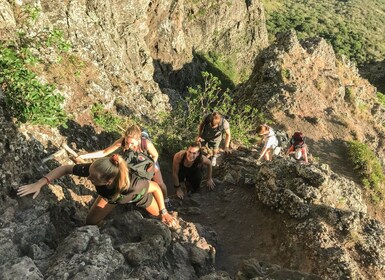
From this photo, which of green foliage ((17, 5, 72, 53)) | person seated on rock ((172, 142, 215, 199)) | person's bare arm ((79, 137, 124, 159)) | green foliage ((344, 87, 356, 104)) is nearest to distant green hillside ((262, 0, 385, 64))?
green foliage ((344, 87, 356, 104))

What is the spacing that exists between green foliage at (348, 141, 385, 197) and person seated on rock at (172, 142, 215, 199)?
958 centimetres

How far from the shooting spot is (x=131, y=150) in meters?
6.78

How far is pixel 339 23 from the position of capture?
97500 millimetres

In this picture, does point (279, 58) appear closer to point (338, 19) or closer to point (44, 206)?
point (44, 206)

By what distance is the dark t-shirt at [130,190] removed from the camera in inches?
224

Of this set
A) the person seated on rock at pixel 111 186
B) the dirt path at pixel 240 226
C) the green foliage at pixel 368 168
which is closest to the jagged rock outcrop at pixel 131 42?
the person seated on rock at pixel 111 186

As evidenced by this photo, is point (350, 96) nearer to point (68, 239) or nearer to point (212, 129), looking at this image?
point (212, 129)

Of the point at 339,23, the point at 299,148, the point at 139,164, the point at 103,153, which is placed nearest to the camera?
the point at 139,164

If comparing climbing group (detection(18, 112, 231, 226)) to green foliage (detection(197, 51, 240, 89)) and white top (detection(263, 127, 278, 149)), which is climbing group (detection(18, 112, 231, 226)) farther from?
green foliage (detection(197, 51, 240, 89))

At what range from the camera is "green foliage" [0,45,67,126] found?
641 centimetres

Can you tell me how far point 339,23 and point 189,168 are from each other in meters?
102

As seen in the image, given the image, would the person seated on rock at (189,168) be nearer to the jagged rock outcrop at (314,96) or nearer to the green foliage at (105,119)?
the green foliage at (105,119)

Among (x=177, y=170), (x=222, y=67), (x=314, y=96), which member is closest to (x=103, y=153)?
(x=177, y=170)

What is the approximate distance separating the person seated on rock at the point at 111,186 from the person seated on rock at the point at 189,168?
2005mm
